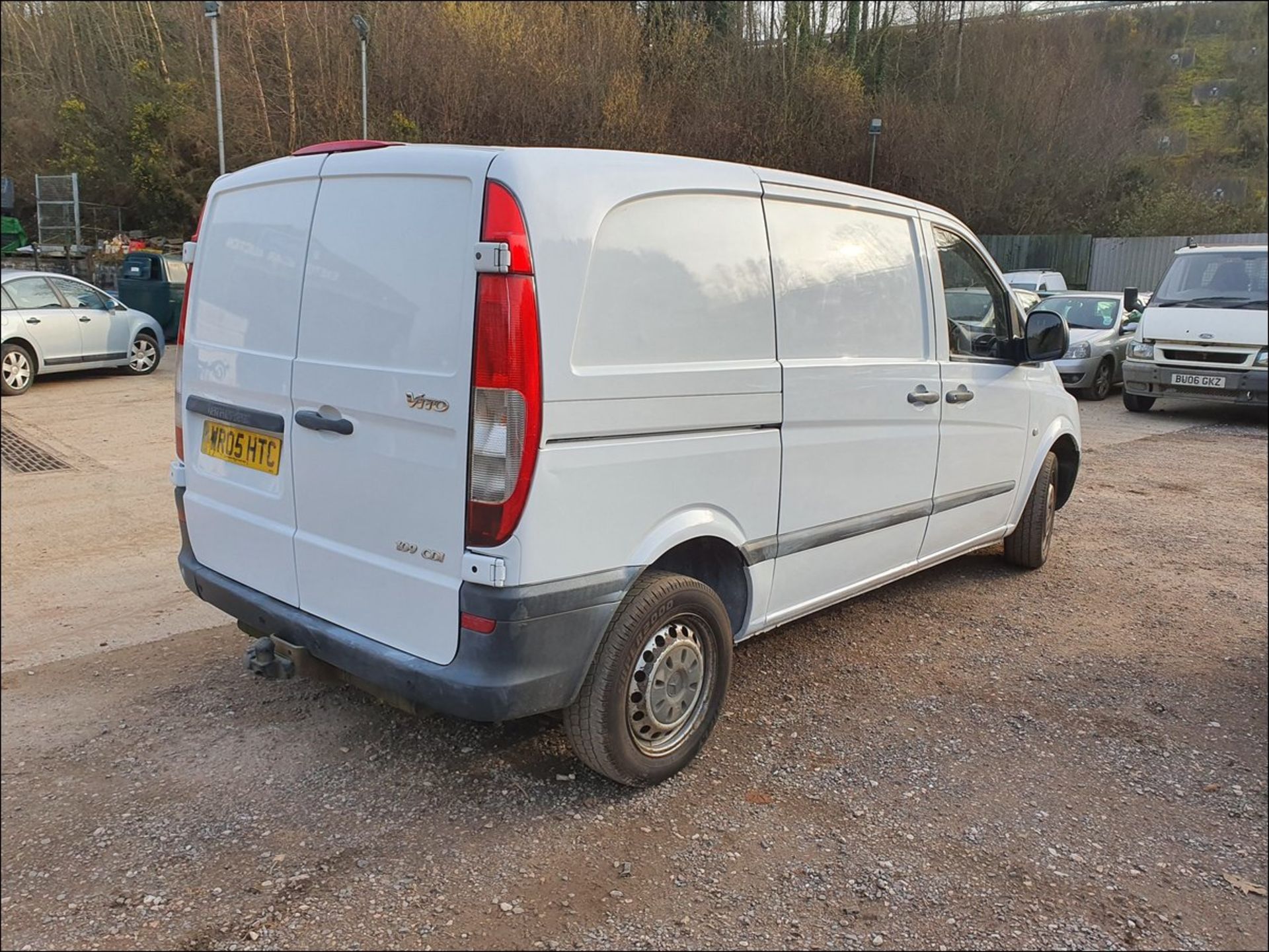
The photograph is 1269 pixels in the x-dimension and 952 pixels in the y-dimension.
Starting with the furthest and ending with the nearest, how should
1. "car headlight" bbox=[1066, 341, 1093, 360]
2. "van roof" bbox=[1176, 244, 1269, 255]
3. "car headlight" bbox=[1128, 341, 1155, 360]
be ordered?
1. "car headlight" bbox=[1066, 341, 1093, 360]
2. "car headlight" bbox=[1128, 341, 1155, 360]
3. "van roof" bbox=[1176, 244, 1269, 255]

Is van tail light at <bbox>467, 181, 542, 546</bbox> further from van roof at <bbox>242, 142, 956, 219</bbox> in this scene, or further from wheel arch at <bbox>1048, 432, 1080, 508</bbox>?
wheel arch at <bbox>1048, 432, 1080, 508</bbox>

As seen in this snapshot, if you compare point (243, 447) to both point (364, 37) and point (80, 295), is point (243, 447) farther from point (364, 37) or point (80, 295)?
point (364, 37)

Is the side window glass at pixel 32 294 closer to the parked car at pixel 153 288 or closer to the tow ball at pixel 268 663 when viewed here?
the parked car at pixel 153 288

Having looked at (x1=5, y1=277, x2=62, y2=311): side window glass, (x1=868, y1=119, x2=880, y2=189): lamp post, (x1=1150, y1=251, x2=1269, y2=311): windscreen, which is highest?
(x1=868, y1=119, x2=880, y2=189): lamp post

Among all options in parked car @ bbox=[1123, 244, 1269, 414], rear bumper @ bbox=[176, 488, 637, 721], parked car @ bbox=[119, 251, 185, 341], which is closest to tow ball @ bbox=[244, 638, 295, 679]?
rear bumper @ bbox=[176, 488, 637, 721]

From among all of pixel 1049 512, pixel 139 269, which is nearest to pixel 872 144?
pixel 139 269

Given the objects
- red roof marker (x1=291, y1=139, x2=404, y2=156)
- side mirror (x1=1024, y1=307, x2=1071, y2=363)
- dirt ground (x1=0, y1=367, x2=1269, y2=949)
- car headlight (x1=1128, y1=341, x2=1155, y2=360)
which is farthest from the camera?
car headlight (x1=1128, y1=341, x2=1155, y2=360)

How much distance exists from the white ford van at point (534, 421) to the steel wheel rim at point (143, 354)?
10874 mm

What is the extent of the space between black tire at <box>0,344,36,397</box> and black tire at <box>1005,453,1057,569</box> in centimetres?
1111

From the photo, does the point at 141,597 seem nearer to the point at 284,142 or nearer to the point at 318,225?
the point at 318,225

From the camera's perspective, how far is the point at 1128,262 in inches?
818

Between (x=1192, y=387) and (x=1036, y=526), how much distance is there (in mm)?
6683

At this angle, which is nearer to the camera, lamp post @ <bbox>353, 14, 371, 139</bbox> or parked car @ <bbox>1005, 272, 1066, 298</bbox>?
lamp post @ <bbox>353, 14, 371, 139</bbox>

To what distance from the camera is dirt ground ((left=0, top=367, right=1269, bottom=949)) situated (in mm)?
2527
